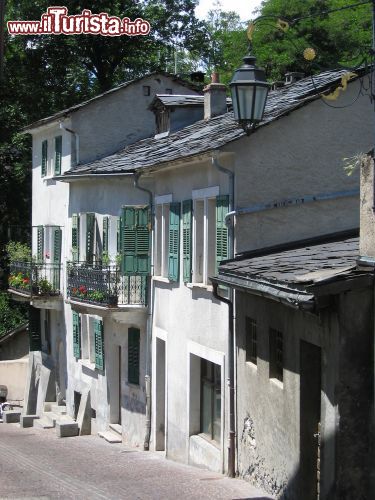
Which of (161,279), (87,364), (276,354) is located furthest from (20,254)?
(276,354)

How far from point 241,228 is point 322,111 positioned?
2558 mm

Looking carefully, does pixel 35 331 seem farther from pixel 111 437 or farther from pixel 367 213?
pixel 367 213

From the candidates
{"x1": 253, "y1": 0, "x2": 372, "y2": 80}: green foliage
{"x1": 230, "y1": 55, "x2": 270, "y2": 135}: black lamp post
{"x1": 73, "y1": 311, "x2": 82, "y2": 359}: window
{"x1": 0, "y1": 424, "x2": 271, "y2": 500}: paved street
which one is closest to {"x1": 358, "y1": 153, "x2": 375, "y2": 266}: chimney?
{"x1": 230, "y1": 55, "x2": 270, "y2": 135}: black lamp post

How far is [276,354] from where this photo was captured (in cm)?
1504

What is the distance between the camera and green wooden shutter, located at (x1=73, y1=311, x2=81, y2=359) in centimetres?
2936

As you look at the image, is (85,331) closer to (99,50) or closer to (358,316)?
(99,50)

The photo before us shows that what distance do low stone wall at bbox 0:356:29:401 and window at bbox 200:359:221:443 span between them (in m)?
19.2

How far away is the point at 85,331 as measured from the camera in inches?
1150

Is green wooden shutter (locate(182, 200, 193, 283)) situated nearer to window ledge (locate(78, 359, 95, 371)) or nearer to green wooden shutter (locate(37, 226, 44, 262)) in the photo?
window ledge (locate(78, 359, 95, 371))

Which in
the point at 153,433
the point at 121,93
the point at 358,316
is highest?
the point at 121,93

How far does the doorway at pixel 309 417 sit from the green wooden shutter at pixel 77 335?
16.4 meters

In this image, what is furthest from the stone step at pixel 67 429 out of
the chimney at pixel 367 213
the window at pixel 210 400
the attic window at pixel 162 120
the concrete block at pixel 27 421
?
the chimney at pixel 367 213

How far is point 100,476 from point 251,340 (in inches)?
159

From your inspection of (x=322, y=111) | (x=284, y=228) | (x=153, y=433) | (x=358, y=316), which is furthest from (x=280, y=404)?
(x=153, y=433)
